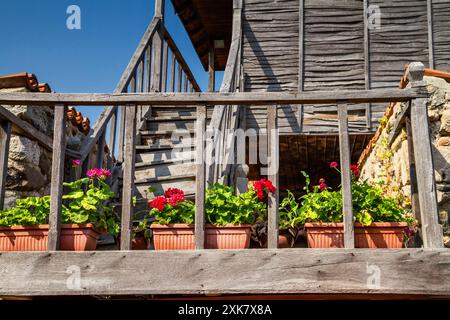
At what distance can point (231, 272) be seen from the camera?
2984 millimetres

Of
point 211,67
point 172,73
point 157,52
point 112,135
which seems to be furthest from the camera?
point 211,67

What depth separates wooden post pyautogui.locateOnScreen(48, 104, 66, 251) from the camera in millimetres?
3102

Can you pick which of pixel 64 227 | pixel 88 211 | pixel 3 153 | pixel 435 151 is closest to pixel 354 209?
pixel 435 151

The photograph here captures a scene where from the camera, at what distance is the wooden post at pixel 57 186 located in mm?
3102

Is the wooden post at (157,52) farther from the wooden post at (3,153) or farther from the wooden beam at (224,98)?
the wooden beam at (224,98)

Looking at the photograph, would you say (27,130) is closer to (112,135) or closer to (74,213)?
(74,213)

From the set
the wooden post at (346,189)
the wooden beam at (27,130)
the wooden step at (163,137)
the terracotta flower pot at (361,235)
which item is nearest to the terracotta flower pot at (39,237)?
the wooden beam at (27,130)

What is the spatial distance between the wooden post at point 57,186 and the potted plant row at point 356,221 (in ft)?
4.24

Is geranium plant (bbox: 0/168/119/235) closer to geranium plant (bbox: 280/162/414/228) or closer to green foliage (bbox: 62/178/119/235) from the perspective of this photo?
green foliage (bbox: 62/178/119/235)

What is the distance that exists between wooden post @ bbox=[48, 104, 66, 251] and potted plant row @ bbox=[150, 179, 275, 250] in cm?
53

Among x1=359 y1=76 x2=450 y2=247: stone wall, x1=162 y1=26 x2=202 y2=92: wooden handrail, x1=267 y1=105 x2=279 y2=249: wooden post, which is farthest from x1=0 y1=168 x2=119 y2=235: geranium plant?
x1=162 y1=26 x2=202 y2=92: wooden handrail

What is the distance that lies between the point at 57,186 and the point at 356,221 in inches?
67.5
